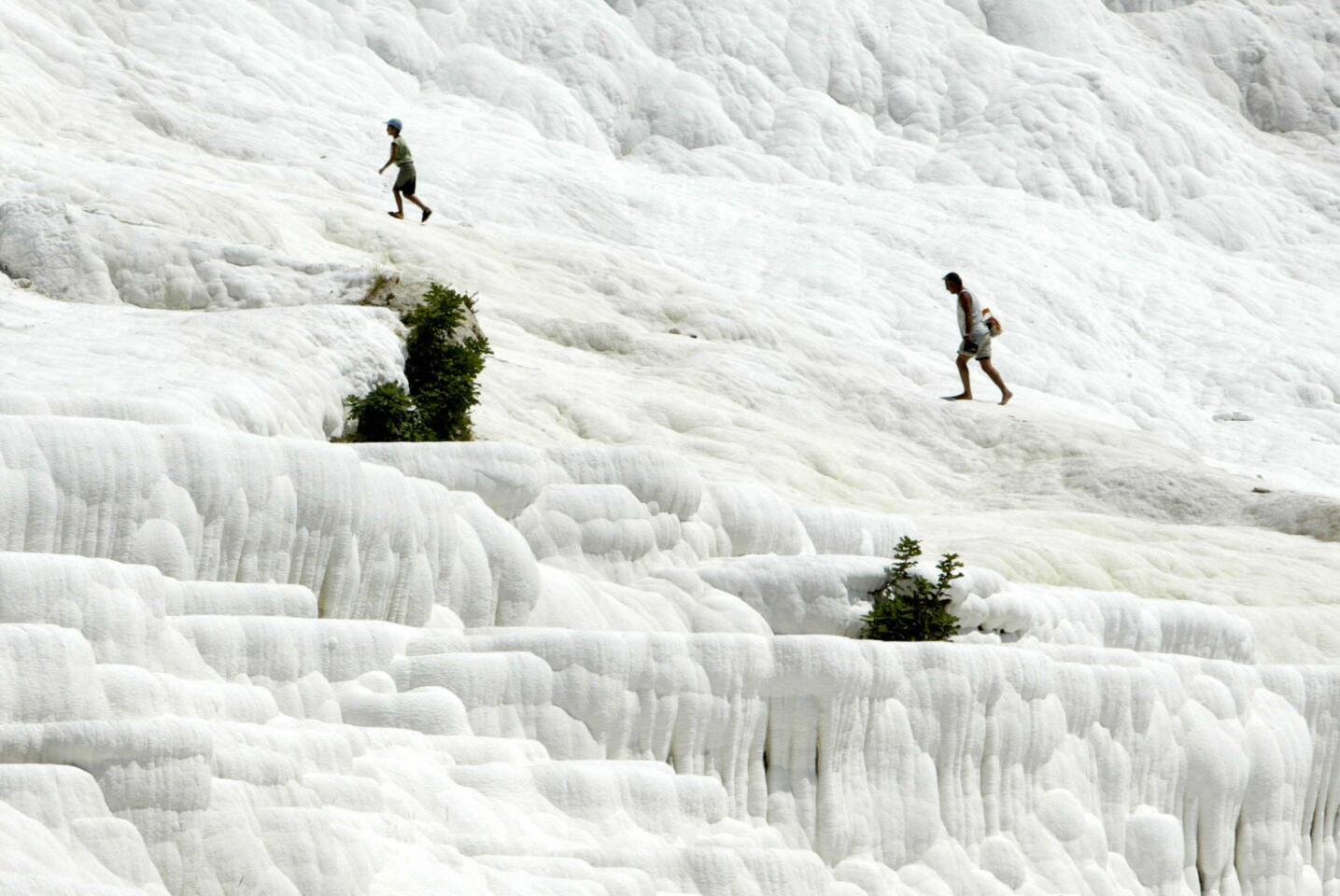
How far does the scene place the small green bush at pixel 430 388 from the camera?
12.9 meters

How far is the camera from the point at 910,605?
12367 mm

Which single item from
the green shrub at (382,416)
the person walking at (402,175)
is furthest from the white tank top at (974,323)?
the green shrub at (382,416)

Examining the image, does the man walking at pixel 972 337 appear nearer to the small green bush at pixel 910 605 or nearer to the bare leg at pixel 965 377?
the bare leg at pixel 965 377

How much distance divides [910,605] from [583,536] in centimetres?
209

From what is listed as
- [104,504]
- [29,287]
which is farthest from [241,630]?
[29,287]

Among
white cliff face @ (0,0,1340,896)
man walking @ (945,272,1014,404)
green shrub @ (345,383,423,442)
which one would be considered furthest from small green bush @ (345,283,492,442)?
man walking @ (945,272,1014,404)

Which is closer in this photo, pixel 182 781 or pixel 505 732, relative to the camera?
pixel 182 781

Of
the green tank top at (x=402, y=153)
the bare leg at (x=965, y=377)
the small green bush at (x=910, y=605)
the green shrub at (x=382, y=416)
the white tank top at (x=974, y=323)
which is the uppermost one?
the green tank top at (x=402, y=153)

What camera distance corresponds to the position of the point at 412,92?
3092cm

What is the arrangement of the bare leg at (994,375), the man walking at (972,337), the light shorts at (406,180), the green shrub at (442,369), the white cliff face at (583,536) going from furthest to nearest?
the light shorts at (406,180) → the bare leg at (994,375) → the man walking at (972,337) → the green shrub at (442,369) → the white cliff face at (583,536)

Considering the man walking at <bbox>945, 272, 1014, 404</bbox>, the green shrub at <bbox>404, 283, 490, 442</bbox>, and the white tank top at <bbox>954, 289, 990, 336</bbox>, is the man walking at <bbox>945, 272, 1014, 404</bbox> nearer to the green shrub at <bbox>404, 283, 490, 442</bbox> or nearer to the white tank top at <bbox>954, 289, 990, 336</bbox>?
the white tank top at <bbox>954, 289, 990, 336</bbox>

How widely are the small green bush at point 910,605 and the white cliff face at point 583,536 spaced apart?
23cm

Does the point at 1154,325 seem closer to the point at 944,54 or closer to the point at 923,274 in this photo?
the point at 923,274

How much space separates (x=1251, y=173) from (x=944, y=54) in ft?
21.6
